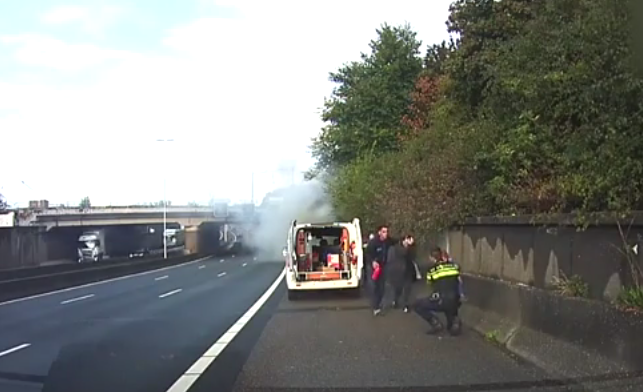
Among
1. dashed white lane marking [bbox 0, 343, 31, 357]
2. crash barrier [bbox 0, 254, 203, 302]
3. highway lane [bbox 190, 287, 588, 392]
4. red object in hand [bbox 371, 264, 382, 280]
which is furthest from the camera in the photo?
crash barrier [bbox 0, 254, 203, 302]

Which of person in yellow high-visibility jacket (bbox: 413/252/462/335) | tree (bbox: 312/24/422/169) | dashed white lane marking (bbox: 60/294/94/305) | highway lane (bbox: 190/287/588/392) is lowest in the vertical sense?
dashed white lane marking (bbox: 60/294/94/305)

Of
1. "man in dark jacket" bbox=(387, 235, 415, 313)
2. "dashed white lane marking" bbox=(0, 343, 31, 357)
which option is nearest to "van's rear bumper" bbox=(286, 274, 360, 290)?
"man in dark jacket" bbox=(387, 235, 415, 313)

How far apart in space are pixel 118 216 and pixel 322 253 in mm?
74295

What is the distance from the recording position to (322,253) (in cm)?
2642

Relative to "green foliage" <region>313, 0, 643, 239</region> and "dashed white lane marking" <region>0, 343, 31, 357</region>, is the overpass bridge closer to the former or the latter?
"green foliage" <region>313, 0, 643, 239</region>

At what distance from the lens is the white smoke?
5959 centimetres

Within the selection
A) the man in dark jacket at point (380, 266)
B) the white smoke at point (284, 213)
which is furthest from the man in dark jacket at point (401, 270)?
the white smoke at point (284, 213)

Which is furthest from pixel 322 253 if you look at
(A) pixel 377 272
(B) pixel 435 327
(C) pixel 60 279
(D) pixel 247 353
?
(C) pixel 60 279

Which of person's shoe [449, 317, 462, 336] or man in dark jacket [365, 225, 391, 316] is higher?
man in dark jacket [365, 225, 391, 316]

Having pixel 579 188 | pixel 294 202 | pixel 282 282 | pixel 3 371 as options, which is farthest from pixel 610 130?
pixel 294 202

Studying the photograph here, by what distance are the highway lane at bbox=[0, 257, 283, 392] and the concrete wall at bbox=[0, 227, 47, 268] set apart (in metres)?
22.5

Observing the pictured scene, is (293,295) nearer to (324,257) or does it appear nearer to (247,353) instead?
(324,257)

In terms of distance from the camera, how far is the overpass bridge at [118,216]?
93.3 meters

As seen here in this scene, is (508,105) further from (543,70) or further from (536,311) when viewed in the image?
(536,311)
